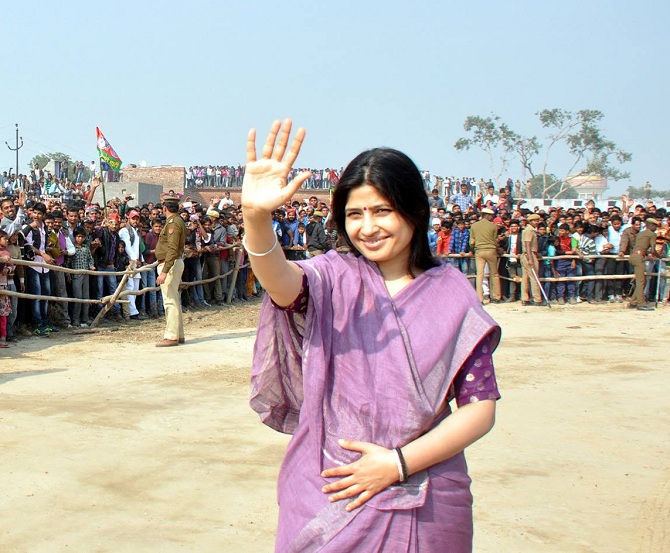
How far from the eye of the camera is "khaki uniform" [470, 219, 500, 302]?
50.6 feet

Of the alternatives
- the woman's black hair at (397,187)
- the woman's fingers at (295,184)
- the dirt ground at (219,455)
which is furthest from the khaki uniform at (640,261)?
the woman's fingers at (295,184)

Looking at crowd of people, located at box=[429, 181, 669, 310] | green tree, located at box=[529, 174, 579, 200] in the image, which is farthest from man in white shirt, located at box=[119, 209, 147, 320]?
green tree, located at box=[529, 174, 579, 200]

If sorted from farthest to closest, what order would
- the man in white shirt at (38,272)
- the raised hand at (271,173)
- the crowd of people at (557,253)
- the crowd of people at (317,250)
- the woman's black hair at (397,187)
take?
the crowd of people at (557,253), the crowd of people at (317,250), the man in white shirt at (38,272), the woman's black hair at (397,187), the raised hand at (271,173)

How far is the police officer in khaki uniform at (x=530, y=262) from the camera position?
1550 cm

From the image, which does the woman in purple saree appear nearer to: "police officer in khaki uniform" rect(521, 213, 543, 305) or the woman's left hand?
the woman's left hand

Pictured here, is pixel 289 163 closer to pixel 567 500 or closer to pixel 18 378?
pixel 567 500

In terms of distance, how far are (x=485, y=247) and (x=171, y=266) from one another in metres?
7.51

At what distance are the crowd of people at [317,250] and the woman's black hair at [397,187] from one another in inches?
355

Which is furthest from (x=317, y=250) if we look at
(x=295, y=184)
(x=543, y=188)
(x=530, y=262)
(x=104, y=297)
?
(x=543, y=188)

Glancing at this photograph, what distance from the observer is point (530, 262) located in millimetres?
15531

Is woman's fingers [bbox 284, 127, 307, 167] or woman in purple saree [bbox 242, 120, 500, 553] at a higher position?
woman's fingers [bbox 284, 127, 307, 167]

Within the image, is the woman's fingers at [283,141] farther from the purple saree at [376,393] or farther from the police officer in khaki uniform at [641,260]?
the police officer in khaki uniform at [641,260]

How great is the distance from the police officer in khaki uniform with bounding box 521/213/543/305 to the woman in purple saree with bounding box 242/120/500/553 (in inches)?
540

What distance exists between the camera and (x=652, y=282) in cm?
1622
